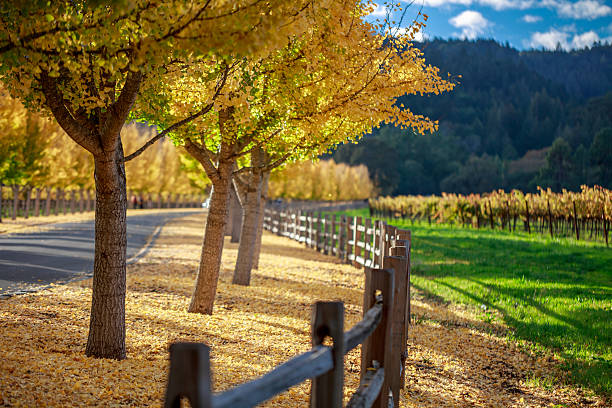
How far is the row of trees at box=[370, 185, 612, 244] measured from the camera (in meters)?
22.7

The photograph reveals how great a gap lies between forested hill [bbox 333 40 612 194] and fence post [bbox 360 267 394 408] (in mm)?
79072

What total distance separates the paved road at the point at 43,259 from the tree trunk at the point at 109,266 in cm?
392

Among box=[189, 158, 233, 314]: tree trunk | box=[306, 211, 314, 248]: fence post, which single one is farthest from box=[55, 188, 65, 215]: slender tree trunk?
box=[189, 158, 233, 314]: tree trunk

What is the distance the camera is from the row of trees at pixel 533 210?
74.6ft

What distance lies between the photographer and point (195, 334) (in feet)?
24.9

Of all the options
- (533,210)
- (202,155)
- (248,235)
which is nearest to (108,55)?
(202,155)

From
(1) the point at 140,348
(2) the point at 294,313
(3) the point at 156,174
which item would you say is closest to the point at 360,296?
(2) the point at 294,313

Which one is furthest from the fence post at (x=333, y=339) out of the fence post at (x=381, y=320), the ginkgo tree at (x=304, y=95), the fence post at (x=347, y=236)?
the fence post at (x=347, y=236)

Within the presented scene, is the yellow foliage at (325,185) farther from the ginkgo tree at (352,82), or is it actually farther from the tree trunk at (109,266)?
the tree trunk at (109,266)

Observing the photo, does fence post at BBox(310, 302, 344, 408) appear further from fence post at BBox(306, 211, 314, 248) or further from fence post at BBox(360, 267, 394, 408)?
fence post at BBox(306, 211, 314, 248)

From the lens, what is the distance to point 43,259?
14.2 meters

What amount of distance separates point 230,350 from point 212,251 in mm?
2581

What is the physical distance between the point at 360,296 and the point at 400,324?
7.74m

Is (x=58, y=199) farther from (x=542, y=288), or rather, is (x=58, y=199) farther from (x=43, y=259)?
(x=542, y=288)
